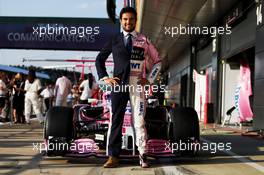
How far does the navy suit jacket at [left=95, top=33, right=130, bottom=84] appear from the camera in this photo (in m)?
6.09

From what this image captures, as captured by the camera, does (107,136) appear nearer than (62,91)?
Yes

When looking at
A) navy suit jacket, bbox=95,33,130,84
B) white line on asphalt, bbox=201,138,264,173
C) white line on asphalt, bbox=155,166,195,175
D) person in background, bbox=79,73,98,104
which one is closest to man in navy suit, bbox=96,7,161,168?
navy suit jacket, bbox=95,33,130,84

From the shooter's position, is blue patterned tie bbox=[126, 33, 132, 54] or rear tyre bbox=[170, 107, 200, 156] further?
rear tyre bbox=[170, 107, 200, 156]

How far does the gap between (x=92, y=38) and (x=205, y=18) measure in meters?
11.4

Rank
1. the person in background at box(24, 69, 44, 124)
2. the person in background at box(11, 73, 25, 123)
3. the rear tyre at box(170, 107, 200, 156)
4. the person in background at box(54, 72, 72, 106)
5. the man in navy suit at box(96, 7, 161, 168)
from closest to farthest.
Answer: the man in navy suit at box(96, 7, 161, 168) < the rear tyre at box(170, 107, 200, 156) < the person in background at box(54, 72, 72, 106) < the person in background at box(24, 69, 44, 124) < the person in background at box(11, 73, 25, 123)

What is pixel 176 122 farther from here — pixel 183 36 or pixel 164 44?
A: pixel 164 44

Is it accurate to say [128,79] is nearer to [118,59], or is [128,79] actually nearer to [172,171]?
[118,59]

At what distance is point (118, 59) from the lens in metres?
6.12

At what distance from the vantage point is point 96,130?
21.8 ft

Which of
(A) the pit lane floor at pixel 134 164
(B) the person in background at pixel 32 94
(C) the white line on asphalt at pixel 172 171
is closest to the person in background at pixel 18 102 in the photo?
(B) the person in background at pixel 32 94

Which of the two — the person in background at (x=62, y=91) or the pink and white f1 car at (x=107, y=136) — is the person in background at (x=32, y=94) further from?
the pink and white f1 car at (x=107, y=136)

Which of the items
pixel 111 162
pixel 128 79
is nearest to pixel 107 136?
pixel 111 162

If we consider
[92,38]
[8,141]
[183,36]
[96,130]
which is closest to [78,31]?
[92,38]

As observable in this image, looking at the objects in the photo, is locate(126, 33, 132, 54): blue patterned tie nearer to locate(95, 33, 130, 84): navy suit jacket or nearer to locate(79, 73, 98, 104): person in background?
locate(95, 33, 130, 84): navy suit jacket
